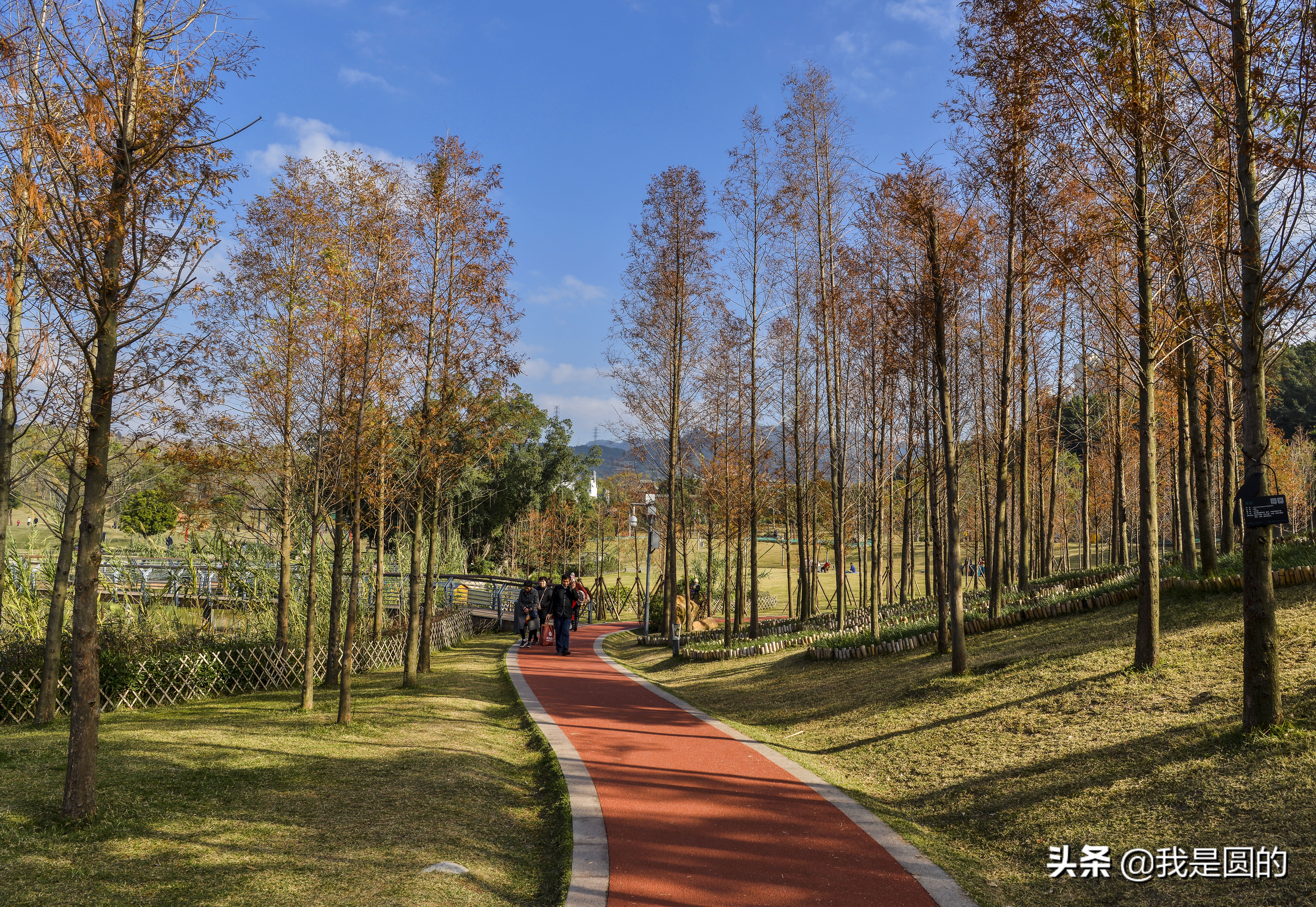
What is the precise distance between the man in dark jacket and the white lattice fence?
14.8ft

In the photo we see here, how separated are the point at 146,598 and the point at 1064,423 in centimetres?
3949

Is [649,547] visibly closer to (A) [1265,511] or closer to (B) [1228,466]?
(B) [1228,466]

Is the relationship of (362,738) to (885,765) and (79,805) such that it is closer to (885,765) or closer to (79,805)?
(79,805)

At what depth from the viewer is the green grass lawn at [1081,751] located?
15.1 feet

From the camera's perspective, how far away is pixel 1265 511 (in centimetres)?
552

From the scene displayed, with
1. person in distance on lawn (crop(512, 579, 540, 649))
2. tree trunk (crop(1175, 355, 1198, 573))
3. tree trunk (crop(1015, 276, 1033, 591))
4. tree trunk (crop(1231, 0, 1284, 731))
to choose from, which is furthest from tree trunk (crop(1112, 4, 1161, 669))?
person in distance on lawn (crop(512, 579, 540, 649))

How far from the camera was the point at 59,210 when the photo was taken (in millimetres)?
5305

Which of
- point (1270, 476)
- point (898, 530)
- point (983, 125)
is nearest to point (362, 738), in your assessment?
point (983, 125)

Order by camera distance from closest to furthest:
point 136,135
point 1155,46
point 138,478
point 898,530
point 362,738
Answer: point 136,135
point 1155,46
point 362,738
point 138,478
point 898,530

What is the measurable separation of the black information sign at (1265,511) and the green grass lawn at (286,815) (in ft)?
18.4

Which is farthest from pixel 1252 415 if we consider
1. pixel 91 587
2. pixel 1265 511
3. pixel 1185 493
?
pixel 91 587

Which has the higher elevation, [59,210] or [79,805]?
[59,210]

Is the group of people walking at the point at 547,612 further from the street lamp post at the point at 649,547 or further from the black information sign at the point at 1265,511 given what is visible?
the black information sign at the point at 1265,511

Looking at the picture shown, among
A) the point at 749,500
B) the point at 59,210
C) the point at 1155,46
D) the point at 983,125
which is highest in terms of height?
the point at 983,125
